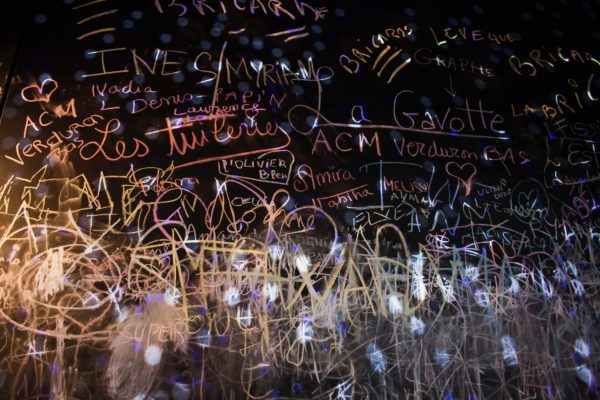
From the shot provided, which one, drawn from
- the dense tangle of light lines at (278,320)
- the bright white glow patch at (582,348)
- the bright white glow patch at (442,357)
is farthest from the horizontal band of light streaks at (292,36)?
the bright white glow patch at (582,348)

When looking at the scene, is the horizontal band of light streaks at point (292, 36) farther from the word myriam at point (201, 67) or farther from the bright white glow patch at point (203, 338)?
the bright white glow patch at point (203, 338)

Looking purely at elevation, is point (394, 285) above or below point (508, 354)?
above

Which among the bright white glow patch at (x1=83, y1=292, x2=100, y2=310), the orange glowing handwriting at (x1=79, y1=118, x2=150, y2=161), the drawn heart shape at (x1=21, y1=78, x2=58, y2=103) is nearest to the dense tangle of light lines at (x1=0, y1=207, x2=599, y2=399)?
the bright white glow patch at (x1=83, y1=292, x2=100, y2=310)

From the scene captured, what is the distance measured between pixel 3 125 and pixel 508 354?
2.20 meters

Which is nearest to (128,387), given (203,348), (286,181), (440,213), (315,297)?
(203,348)

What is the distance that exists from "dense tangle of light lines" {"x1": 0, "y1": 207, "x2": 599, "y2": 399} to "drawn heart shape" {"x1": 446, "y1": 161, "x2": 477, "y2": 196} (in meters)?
0.32

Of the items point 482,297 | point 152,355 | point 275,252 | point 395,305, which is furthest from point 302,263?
point 482,297

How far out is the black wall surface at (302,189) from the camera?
1.53 metres

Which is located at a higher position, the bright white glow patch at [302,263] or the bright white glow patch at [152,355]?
the bright white glow patch at [302,263]

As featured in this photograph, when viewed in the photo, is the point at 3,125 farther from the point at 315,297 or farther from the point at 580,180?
the point at 580,180

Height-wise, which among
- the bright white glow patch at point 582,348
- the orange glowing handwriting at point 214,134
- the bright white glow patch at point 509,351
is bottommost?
the bright white glow patch at point 582,348

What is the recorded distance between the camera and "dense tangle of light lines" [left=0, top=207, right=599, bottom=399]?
1.45 meters

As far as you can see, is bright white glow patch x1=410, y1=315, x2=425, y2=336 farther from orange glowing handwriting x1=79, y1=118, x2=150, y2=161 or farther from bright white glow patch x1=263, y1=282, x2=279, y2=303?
orange glowing handwriting x1=79, y1=118, x2=150, y2=161

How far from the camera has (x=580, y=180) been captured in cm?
203
